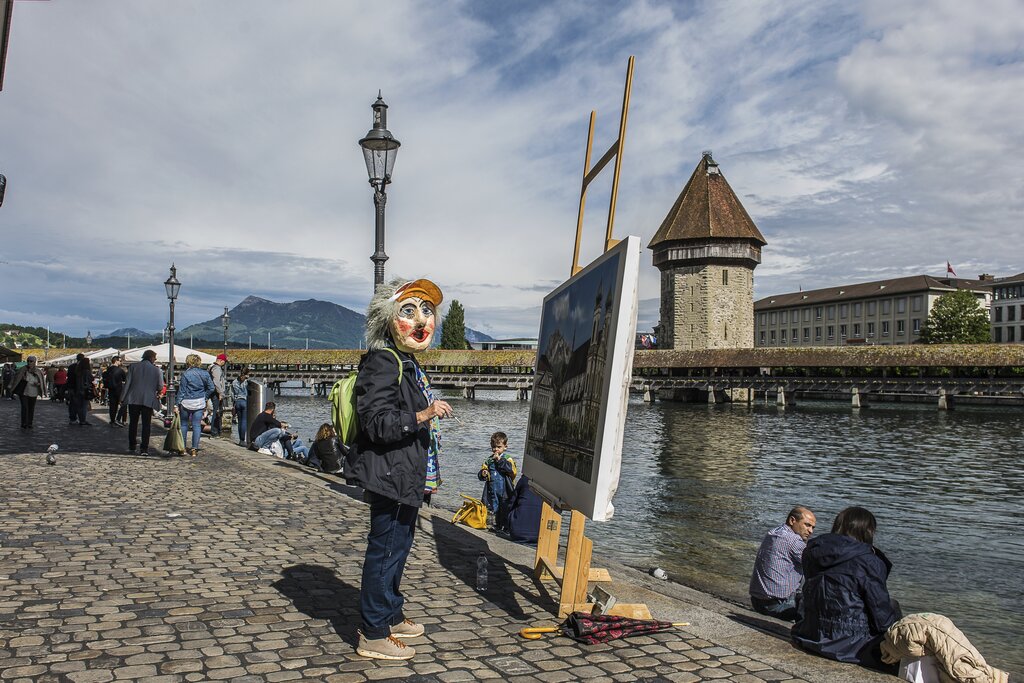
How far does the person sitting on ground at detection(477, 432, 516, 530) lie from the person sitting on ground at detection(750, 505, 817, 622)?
303cm

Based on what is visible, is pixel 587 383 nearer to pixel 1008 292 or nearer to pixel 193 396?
pixel 193 396

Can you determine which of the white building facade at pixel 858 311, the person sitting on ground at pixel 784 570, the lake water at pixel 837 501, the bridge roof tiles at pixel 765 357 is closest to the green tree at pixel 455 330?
the bridge roof tiles at pixel 765 357

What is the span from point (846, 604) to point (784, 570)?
1986 mm

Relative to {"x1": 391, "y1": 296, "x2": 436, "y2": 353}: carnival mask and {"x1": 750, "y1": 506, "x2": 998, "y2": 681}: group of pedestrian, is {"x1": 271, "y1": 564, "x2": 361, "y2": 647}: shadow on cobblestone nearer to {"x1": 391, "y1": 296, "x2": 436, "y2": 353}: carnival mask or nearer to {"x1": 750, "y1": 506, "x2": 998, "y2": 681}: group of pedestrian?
{"x1": 391, "y1": 296, "x2": 436, "y2": 353}: carnival mask

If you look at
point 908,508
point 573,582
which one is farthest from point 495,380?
point 573,582

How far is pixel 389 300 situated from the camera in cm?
435

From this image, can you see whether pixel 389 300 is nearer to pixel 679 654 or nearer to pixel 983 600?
pixel 679 654

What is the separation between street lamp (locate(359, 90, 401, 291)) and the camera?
9.88m

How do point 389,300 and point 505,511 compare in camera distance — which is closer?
point 389,300

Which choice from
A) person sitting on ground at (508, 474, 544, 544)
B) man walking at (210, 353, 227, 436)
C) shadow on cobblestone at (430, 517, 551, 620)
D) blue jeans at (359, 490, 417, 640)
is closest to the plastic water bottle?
shadow on cobblestone at (430, 517, 551, 620)

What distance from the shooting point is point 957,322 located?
260 feet

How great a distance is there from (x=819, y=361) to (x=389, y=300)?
55224 mm

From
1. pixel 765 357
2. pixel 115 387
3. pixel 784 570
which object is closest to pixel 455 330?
pixel 765 357

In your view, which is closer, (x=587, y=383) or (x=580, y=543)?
(x=587, y=383)
